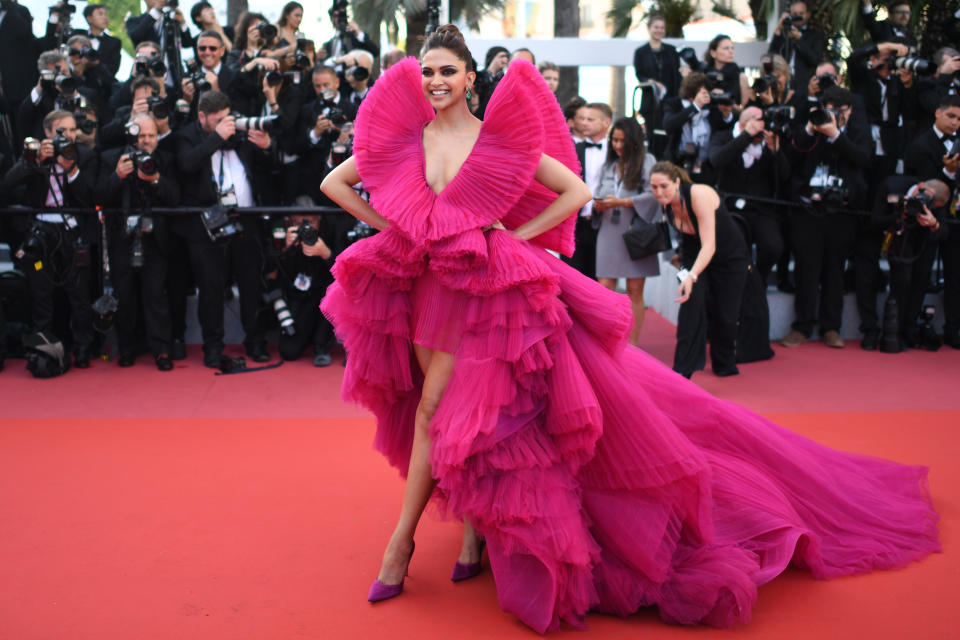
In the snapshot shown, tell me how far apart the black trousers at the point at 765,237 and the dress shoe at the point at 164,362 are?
442 centimetres

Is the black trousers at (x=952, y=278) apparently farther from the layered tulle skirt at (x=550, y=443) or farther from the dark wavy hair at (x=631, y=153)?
the layered tulle skirt at (x=550, y=443)

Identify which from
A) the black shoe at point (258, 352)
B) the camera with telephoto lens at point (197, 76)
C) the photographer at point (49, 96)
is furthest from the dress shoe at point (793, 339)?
the photographer at point (49, 96)

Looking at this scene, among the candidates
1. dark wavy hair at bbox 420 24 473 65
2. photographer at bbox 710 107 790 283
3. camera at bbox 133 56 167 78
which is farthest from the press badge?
dark wavy hair at bbox 420 24 473 65

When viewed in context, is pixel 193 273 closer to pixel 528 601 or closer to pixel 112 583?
pixel 112 583

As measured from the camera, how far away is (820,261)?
7.34 m

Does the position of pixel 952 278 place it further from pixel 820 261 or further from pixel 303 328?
pixel 303 328

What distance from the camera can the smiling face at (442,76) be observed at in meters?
3.08

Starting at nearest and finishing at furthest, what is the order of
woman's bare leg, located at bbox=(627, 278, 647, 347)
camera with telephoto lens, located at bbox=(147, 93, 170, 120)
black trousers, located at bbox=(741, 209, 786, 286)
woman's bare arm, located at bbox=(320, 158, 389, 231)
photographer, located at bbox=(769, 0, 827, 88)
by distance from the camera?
woman's bare arm, located at bbox=(320, 158, 389, 231), camera with telephoto lens, located at bbox=(147, 93, 170, 120), woman's bare leg, located at bbox=(627, 278, 647, 347), black trousers, located at bbox=(741, 209, 786, 286), photographer, located at bbox=(769, 0, 827, 88)

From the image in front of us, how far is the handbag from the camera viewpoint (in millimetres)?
6609

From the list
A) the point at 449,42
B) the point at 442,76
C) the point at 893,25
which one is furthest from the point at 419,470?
the point at 893,25

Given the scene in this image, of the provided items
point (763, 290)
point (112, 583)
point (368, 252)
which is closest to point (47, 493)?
point (112, 583)

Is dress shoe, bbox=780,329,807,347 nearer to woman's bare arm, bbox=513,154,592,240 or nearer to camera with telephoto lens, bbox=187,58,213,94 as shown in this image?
woman's bare arm, bbox=513,154,592,240

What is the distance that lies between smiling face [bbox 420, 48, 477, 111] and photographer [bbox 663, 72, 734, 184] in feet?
15.6

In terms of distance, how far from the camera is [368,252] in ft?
10.2
